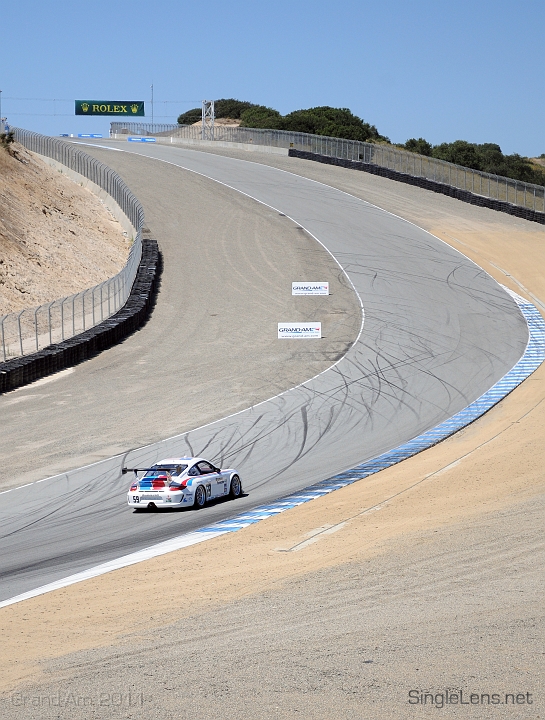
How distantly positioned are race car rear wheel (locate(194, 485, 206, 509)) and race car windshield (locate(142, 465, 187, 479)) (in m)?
0.49

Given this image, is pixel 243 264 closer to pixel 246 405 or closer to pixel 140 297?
pixel 140 297

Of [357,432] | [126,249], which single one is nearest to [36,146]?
[126,249]

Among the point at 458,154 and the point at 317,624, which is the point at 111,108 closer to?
the point at 458,154

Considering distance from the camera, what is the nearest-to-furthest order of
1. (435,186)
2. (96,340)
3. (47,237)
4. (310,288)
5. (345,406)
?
(345,406), (96,340), (310,288), (47,237), (435,186)

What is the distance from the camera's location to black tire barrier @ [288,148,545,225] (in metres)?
60.2

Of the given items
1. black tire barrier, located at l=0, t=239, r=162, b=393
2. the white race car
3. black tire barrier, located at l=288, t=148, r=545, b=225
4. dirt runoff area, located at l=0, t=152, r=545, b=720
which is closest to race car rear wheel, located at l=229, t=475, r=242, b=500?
the white race car

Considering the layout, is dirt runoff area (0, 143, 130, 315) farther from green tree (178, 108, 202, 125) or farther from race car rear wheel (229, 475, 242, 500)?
green tree (178, 108, 202, 125)

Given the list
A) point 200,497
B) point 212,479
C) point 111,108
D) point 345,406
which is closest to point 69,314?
point 345,406

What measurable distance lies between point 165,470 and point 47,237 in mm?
32246

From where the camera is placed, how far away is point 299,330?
3784 centimetres

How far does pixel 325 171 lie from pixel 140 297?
35843 mm

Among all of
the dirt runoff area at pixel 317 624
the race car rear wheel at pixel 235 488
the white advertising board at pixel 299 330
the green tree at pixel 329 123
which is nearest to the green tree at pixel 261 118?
the green tree at pixel 329 123

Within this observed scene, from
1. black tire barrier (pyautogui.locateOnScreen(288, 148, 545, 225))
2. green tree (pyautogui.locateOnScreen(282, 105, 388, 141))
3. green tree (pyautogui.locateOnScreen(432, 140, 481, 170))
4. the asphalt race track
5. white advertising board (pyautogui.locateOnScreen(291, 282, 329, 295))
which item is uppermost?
green tree (pyautogui.locateOnScreen(282, 105, 388, 141))

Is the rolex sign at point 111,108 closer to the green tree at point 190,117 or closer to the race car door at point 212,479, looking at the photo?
the green tree at point 190,117
